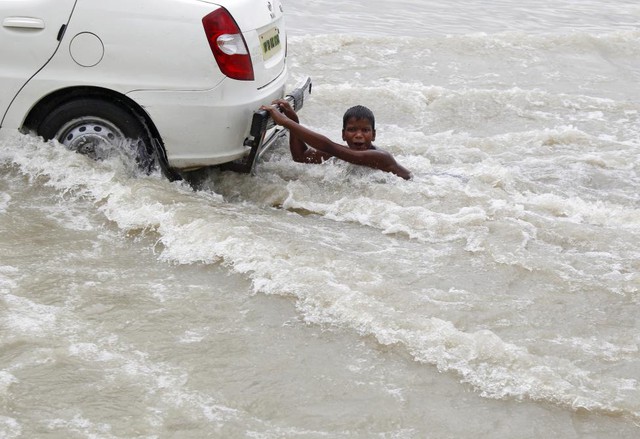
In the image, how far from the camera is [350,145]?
701 centimetres

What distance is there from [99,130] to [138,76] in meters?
0.47

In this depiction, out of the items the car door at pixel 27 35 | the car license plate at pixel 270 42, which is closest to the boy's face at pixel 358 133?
the car license plate at pixel 270 42

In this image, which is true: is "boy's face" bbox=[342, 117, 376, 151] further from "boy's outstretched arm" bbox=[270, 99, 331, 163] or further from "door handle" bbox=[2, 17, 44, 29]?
"door handle" bbox=[2, 17, 44, 29]

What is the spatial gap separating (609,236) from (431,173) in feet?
4.95

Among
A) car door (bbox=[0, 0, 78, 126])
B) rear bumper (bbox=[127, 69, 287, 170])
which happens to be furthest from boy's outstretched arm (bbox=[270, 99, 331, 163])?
car door (bbox=[0, 0, 78, 126])

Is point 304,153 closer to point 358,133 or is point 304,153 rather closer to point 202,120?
point 358,133

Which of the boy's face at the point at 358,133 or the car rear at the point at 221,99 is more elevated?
the car rear at the point at 221,99

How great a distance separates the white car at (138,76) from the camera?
5832 mm

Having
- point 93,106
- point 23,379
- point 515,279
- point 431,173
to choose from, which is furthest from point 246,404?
point 431,173

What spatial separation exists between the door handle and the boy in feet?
5.10

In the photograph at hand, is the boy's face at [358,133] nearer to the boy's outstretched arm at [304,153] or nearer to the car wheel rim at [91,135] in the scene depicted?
the boy's outstretched arm at [304,153]

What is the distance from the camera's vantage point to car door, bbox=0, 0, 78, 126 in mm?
5836

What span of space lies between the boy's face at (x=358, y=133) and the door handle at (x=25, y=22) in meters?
2.24

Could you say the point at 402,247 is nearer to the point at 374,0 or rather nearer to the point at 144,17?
the point at 144,17
